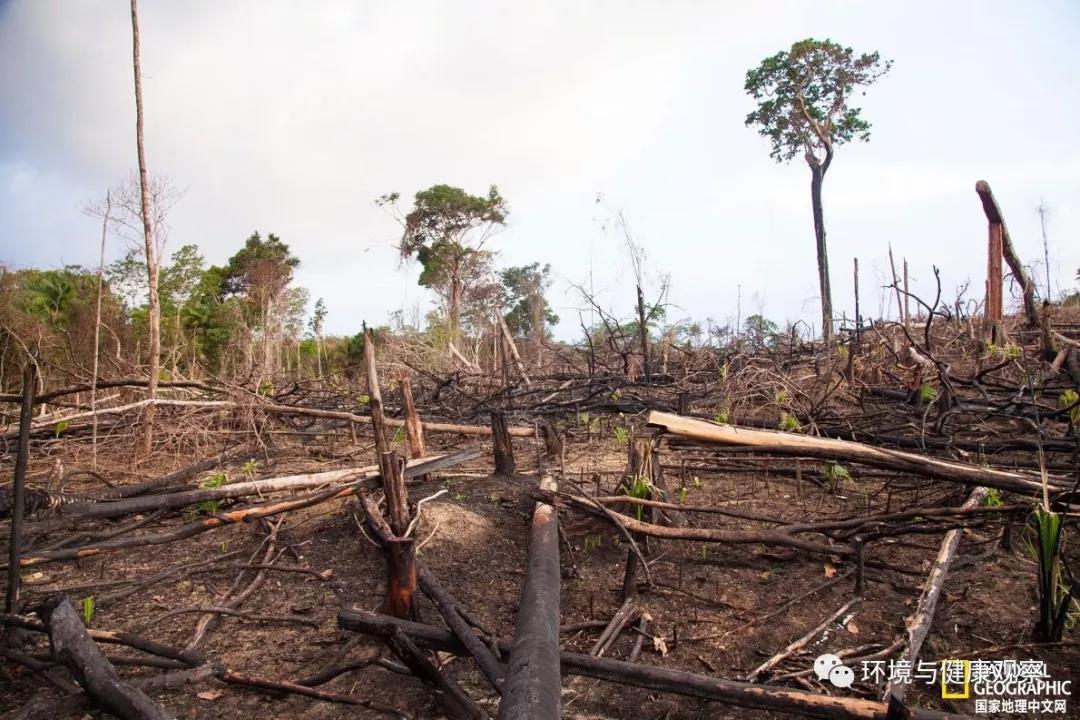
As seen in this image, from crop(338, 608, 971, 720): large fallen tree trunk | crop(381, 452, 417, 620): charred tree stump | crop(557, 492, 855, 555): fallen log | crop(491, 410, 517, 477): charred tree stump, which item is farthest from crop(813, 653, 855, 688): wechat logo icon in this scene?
crop(491, 410, 517, 477): charred tree stump

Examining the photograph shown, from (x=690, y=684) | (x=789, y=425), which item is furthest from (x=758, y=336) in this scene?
(x=690, y=684)

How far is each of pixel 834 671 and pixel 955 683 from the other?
1.43 ft

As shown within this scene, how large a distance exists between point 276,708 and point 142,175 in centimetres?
681

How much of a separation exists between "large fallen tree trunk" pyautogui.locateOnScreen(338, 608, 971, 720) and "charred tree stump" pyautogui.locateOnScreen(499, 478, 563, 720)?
0.19 meters

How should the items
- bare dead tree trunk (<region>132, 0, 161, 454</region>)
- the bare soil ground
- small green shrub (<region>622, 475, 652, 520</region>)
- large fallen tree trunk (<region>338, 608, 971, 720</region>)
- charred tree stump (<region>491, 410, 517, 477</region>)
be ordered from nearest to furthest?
large fallen tree trunk (<region>338, 608, 971, 720</region>) < the bare soil ground < small green shrub (<region>622, 475, 652, 520</region>) < charred tree stump (<region>491, 410, 517, 477</region>) < bare dead tree trunk (<region>132, 0, 161, 454</region>)

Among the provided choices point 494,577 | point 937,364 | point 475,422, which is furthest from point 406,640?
point 475,422

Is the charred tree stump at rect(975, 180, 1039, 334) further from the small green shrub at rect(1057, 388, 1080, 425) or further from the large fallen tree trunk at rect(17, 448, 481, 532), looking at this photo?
the large fallen tree trunk at rect(17, 448, 481, 532)

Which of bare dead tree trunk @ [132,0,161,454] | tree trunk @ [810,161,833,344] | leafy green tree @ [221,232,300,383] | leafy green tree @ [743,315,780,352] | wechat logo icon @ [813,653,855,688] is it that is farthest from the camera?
leafy green tree @ [221,232,300,383]

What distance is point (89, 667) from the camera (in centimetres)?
185

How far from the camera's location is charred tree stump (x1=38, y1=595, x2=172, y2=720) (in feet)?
5.60

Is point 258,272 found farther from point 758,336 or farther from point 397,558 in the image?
point 397,558

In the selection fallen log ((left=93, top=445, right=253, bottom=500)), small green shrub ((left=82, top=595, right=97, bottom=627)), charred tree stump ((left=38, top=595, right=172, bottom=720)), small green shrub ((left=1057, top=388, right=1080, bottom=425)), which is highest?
small green shrub ((left=1057, top=388, right=1080, bottom=425))

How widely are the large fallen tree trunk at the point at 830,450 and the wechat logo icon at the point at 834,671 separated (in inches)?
41.9

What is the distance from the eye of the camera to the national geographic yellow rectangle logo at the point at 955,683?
207 centimetres
